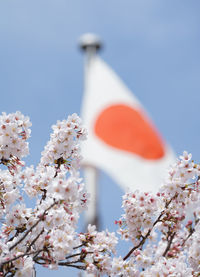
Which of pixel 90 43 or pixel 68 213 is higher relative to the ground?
pixel 90 43

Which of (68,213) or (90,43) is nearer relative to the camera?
(68,213)

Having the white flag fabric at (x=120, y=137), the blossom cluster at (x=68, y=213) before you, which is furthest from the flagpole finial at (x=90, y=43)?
the blossom cluster at (x=68, y=213)

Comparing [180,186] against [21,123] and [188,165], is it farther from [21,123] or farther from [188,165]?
[21,123]

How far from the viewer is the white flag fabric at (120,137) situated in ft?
61.5

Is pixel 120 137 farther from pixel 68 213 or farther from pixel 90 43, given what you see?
pixel 68 213

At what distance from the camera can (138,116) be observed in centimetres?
2114

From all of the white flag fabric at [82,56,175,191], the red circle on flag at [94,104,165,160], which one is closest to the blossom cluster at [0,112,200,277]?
the white flag fabric at [82,56,175,191]

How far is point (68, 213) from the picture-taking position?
13.7ft

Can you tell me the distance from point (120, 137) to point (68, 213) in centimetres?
1563

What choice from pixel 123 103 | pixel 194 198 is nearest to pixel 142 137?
pixel 123 103

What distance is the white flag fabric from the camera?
1873 centimetres

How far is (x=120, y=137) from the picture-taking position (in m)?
19.7

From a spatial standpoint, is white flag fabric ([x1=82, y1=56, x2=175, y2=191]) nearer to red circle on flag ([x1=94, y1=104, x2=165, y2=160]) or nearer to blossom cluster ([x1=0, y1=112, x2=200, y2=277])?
red circle on flag ([x1=94, y1=104, x2=165, y2=160])

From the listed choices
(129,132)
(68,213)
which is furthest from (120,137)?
(68,213)
